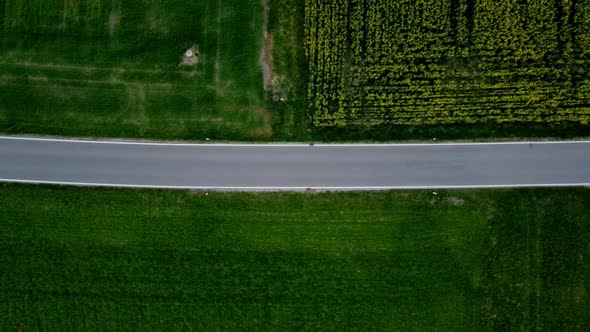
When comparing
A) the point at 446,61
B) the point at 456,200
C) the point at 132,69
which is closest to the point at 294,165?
the point at 456,200

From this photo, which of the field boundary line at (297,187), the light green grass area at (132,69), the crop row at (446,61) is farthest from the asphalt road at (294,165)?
the crop row at (446,61)

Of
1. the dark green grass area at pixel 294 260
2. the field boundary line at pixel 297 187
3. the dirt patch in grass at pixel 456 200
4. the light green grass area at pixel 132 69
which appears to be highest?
the light green grass area at pixel 132 69

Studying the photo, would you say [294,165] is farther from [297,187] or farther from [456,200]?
[456,200]

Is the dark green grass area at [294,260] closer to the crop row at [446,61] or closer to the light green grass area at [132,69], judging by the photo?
the light green grass area at [132,69]

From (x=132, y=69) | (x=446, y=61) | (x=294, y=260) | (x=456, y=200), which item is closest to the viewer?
(x=456, y=200)

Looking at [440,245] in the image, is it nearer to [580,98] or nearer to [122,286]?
[580,98]

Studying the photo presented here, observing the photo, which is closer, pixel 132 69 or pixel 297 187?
pixel 297 187

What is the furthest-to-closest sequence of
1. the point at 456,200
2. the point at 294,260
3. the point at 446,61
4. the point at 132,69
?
the point at 132,69
the point at 446,61
the point at 294,260
the point at 456,200
